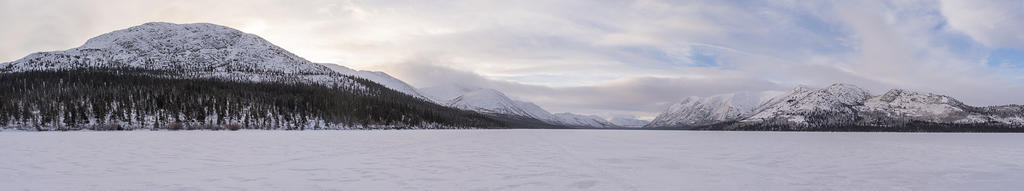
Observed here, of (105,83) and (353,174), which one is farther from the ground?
(105,83)

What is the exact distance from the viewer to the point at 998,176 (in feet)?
76.0

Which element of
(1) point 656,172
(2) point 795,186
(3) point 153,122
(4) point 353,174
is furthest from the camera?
(3) point 153,122

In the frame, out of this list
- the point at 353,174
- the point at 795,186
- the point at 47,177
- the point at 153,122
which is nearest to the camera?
the point at 795,186

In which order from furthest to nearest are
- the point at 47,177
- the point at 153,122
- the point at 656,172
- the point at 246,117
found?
the point at 246,117, the point at 153,122, the point at 656,172, the point at 47,177

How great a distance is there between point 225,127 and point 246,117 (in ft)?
42.9

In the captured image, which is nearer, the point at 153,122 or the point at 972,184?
the point at 972,184

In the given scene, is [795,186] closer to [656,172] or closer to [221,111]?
[656,172]

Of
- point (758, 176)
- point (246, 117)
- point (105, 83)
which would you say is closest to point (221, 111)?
point (246, 117)

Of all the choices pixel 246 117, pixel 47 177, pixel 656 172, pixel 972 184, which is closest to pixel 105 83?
pixel 246 117

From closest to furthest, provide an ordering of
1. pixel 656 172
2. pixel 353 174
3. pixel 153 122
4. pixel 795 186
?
pixel 795 186 < pixel 353 174 < pixel 656 172 < pixel 153 122

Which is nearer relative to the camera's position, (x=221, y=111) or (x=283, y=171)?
(x=283, y=171)

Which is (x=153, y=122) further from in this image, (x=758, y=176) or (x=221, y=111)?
(x=758, y=176)

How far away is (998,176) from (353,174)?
2803 centimetres

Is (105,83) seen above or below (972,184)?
above
